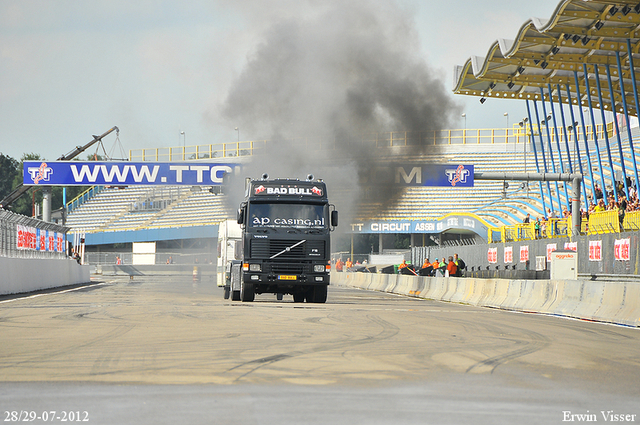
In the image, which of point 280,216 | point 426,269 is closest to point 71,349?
point 280,216

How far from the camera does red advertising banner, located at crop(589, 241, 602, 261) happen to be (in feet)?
92.6

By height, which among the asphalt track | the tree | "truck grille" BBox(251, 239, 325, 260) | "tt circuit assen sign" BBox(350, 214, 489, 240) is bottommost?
the asphalt track

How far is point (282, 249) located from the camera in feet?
68.1

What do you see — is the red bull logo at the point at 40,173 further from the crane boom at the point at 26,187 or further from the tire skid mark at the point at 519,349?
the tire skid mark at the point at 519,349

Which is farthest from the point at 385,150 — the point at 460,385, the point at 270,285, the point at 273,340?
the point at 460,385

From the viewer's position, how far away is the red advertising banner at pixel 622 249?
25.8 metres

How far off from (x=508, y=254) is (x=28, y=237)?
20495 mm

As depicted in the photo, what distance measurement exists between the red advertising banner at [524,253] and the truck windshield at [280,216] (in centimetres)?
Answer: 1665

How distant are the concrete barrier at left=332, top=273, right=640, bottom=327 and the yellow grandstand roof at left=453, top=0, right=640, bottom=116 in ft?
42.2

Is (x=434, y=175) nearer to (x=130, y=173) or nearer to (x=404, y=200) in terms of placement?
(x=130, y=173)

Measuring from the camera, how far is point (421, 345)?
1052cm

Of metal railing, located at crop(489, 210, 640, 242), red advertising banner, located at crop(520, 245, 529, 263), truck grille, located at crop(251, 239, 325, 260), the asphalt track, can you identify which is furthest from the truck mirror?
red advertising banner, located at crop(520, 245, 529, 263)

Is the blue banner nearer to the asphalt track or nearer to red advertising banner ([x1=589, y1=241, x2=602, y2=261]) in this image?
red advertising banner ([x1=589, y1=241, x2=602, y2=261])

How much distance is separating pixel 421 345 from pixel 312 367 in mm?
2630
